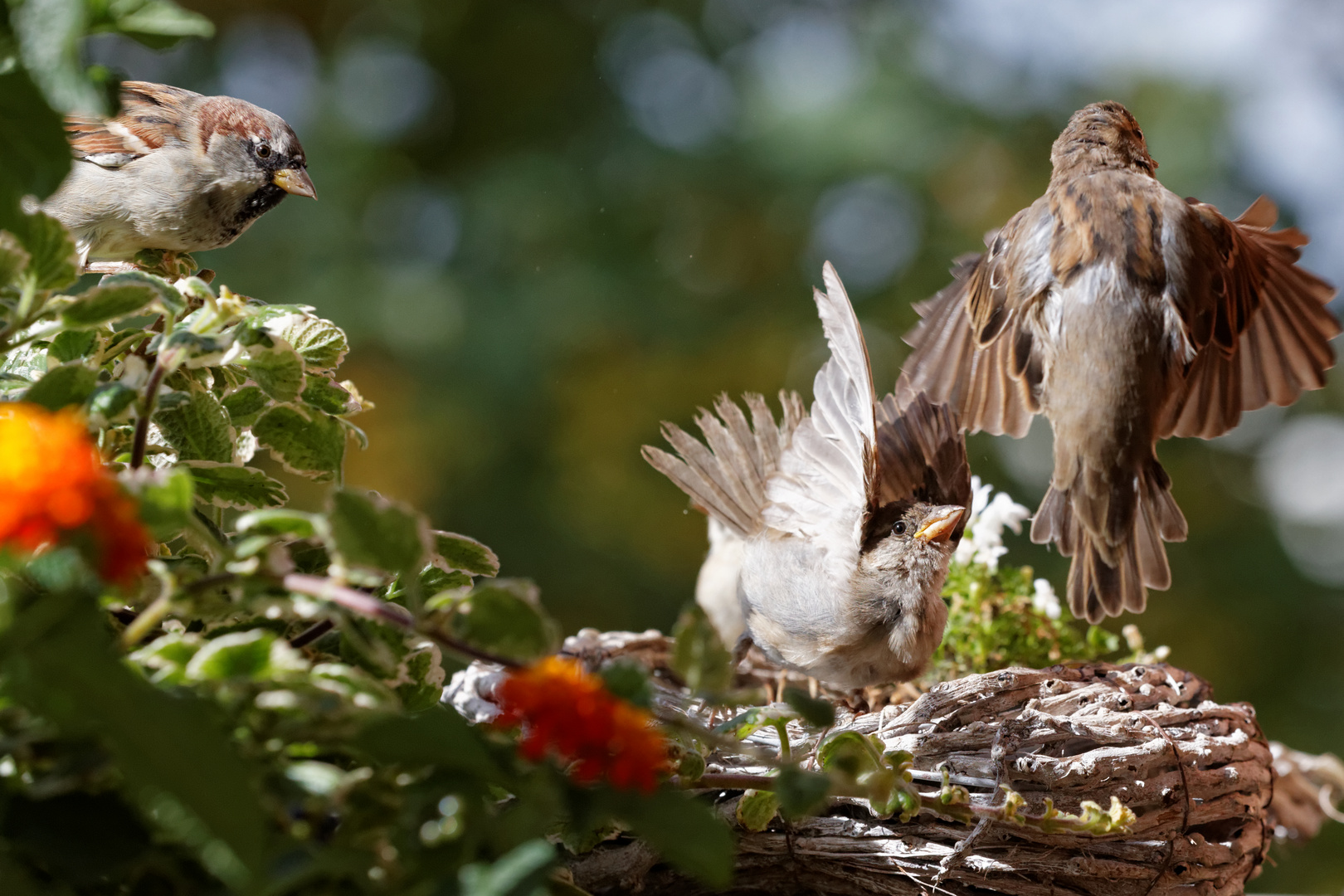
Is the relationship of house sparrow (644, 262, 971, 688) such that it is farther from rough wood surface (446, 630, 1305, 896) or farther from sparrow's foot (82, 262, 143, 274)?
sparrow's foot (82, 262, 143, 274)

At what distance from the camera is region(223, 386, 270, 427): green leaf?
27.0 inches

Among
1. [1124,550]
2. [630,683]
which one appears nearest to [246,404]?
[630,683]

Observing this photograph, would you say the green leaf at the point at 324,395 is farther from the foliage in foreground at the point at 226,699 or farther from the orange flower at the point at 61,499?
the orange flower at the point at 61,499

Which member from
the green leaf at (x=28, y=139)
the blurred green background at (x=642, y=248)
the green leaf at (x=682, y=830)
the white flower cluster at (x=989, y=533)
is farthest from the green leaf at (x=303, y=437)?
the blurred green background at (x=642, y=248)

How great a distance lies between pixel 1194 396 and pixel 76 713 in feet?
3.10

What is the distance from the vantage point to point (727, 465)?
4.05 feet

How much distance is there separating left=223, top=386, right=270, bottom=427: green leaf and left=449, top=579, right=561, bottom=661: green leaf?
32 centimetres

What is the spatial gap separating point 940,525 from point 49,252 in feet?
2.60

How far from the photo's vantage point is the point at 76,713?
0.36 metres

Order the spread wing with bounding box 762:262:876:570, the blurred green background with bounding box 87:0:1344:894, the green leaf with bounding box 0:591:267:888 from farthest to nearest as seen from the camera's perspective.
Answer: the blurred green background with bounding box 87:0:1344:894 < the spread wing with bounding box 762:262:876:570 < the green leaf with bounding box 0:591:267:888

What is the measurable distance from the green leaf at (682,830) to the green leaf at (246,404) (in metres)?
0.40

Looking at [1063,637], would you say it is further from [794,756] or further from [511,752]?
[511,752]

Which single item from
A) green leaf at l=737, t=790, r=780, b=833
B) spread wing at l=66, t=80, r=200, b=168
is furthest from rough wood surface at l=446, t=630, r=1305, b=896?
spread wing at l=66, t=80, r=200, b=168

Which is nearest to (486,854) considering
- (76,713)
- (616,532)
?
(76,713)
